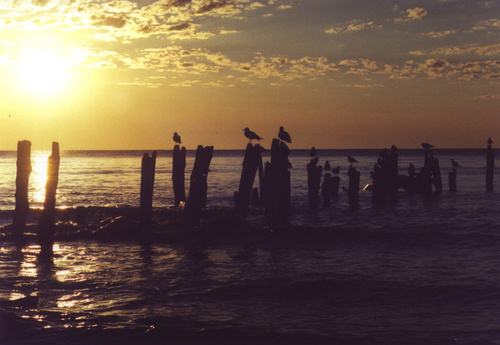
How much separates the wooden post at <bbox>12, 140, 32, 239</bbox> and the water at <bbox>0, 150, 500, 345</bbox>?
4.41 feet

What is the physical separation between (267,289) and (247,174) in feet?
29.9

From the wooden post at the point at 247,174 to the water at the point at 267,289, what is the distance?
1.16 meters

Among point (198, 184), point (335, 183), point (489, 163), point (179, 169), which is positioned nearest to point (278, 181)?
point (198, 184)

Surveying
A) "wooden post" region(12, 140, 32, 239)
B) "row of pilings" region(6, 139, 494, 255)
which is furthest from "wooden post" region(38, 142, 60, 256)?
"wooden post" region(12, 140, 32, 239)

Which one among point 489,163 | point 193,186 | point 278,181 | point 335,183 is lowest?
point 335,183

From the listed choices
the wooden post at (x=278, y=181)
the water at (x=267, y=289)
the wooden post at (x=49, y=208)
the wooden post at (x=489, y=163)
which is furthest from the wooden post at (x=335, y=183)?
the wooden post at (x=49, y=208)

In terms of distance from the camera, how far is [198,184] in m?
20.3

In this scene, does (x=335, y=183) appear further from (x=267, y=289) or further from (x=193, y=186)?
(x=267, y=289)

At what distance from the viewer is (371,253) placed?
54.0ft

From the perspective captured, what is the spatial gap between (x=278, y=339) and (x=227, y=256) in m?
7.07

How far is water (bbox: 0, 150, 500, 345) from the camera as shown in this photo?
9164mm

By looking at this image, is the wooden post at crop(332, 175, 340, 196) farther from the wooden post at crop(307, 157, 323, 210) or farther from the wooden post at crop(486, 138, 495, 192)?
the wooden post at crop(486, 138, 495, 192)

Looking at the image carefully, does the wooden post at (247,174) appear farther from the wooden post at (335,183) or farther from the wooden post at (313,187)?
the wooden post at (335,183)

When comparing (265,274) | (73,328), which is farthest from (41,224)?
(73,328)
